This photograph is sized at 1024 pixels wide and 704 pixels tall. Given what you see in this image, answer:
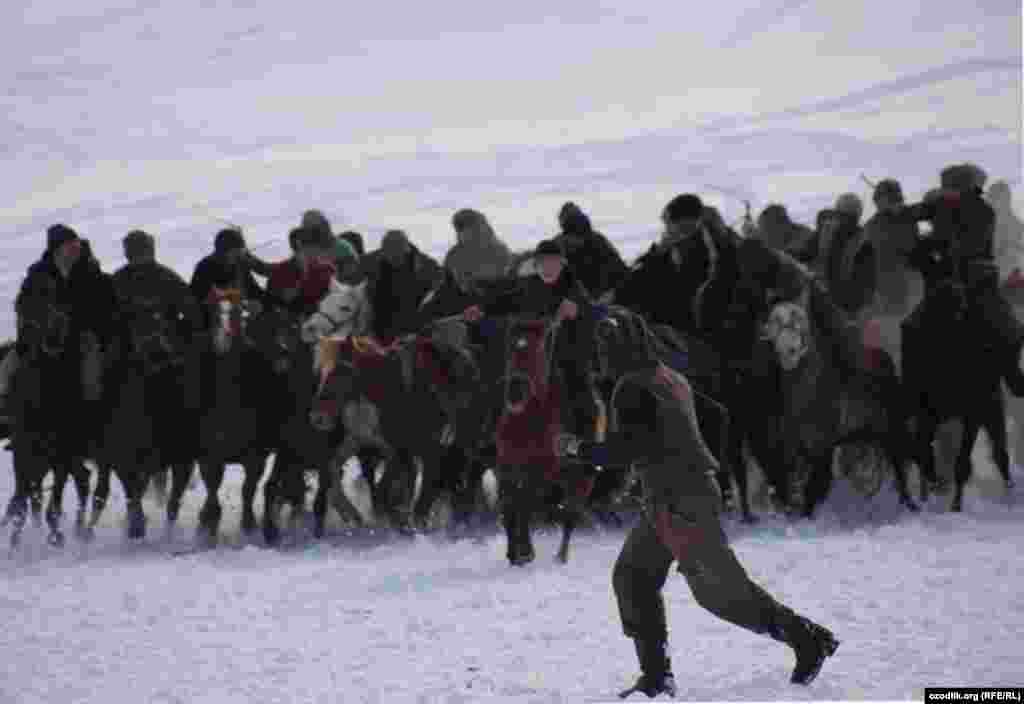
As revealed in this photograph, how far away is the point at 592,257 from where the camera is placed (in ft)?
34.7

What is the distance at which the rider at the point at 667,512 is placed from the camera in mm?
7332

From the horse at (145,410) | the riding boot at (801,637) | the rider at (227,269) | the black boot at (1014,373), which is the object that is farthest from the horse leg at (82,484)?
the black boot at (1014,373)

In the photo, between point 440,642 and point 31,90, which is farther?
point 31,90

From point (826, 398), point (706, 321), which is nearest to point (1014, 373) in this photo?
point (826, 398)

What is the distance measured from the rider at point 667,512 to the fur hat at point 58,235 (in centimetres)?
355

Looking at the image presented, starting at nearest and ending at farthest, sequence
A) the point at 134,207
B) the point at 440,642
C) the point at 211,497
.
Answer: the point at 440,642, the point at 134,207, the point at 211,497

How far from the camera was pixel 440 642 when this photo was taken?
8.37m

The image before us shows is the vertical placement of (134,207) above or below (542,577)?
above

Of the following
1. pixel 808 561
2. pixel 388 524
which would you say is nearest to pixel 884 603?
pixel 808 561

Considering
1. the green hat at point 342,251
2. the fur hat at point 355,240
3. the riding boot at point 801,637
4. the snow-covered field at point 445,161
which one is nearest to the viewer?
the riding boot at point 801,637

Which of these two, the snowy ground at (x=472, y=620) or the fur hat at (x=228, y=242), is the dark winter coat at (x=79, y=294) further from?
the snowy ground at (x=472, y=620)

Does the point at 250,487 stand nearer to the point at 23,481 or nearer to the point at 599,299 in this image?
the point at 23,481

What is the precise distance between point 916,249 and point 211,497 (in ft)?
12.1

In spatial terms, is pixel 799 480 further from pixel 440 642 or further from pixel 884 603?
pixel 440 642
